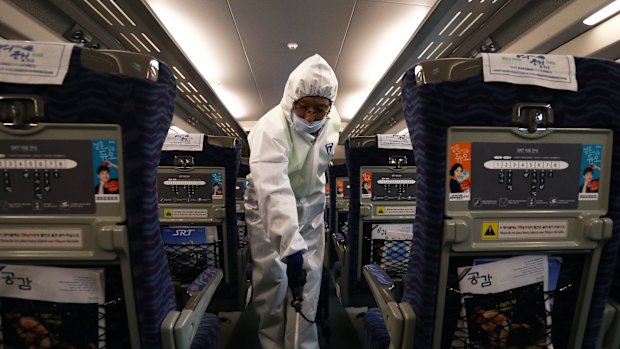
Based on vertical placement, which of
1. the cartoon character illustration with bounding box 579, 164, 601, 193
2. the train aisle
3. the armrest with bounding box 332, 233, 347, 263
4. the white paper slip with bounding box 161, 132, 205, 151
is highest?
the white paper slip with bounding box 161, 132, 205, 151

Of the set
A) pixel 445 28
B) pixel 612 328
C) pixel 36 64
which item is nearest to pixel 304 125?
pixel 36 64

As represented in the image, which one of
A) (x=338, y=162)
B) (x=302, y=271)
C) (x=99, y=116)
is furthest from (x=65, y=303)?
(x=338, y=162)

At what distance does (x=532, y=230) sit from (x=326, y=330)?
208 centimetres

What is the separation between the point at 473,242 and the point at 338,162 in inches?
118

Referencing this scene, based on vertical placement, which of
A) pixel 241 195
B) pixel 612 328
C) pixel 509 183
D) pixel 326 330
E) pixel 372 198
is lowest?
pixel 326 330

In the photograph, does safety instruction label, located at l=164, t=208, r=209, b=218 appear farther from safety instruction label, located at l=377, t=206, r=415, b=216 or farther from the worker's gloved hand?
safety instruction label, located at l=377, t=206, r=415, b=216

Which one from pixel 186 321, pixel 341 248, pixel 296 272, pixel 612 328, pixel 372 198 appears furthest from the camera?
pixel 341 248

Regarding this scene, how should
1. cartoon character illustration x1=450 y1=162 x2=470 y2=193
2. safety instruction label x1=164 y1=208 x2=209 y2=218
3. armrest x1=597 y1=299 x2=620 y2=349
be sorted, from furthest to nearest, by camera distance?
safety instruction label x1=164 y1=208 x2=209 y2=218 < armrest x1=597 y1=299 x2=620 y2=349 < cartoon character illustration x1=450 y1=162 x2=470 y2=193

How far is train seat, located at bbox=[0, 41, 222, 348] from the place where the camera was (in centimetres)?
78

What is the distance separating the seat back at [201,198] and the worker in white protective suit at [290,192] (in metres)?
0.19

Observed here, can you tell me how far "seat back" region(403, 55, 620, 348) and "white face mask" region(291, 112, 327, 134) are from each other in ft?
3.27

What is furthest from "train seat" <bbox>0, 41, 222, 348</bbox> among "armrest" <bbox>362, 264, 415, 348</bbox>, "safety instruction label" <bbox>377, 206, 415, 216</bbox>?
"safety instruction label" <bbox>377, 206, 415, 216</bbox>

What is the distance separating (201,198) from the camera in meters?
2.22

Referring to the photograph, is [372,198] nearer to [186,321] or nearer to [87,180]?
[186,321]
